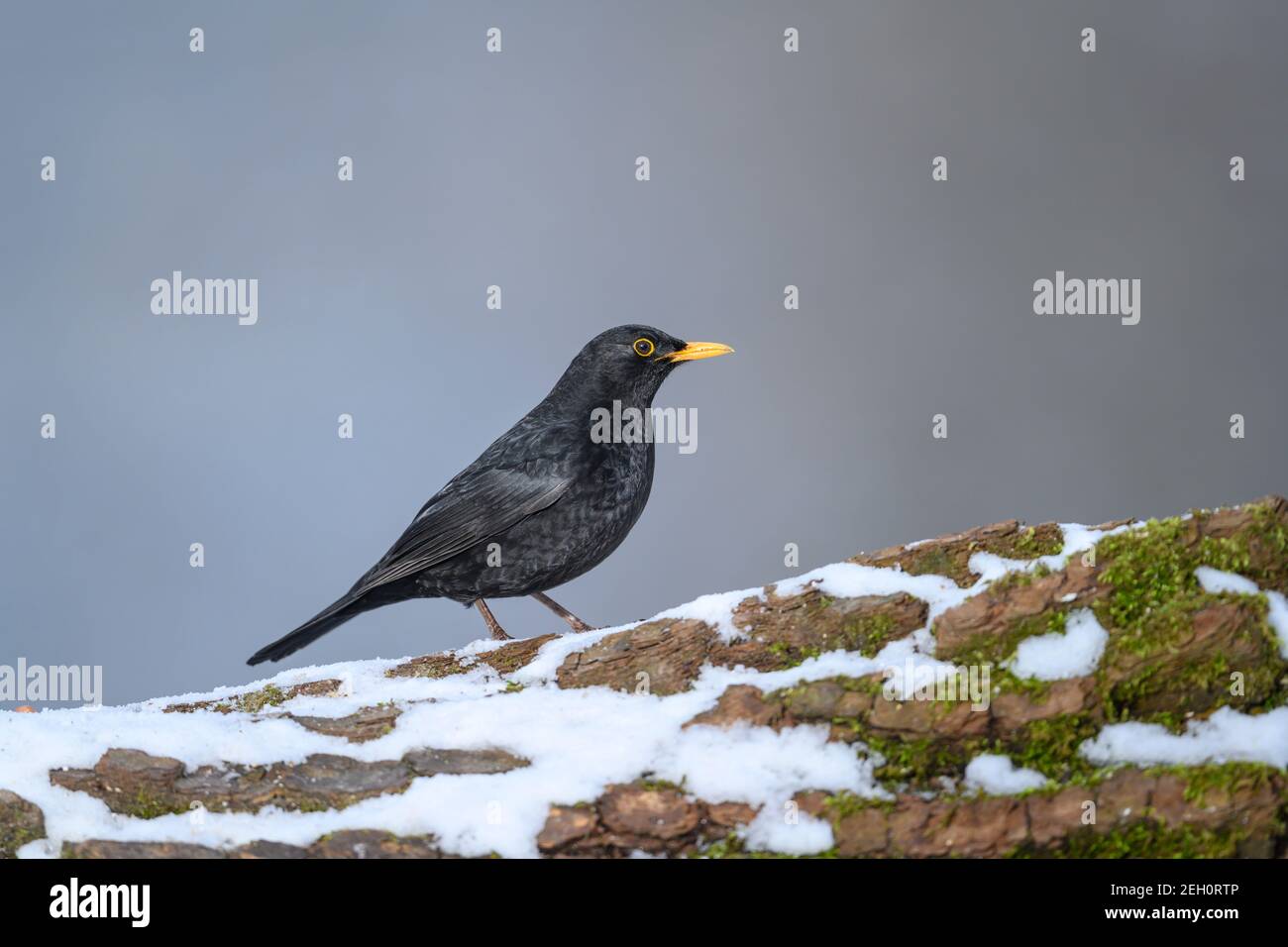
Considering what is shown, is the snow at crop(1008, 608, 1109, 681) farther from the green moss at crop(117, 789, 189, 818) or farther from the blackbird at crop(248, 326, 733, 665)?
the green moss at crop(117, 789, 189, 818)

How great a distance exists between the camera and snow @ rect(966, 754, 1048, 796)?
3357 millimetres

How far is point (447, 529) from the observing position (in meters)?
5.62

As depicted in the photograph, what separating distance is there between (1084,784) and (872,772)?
58cm

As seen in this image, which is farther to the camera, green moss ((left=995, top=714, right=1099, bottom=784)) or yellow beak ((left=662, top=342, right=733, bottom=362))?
yellow beak ((left=662, top=342, right=733, bottom=362))

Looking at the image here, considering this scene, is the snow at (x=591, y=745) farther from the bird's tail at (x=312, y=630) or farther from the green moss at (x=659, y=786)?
the bird's tail at (x=312, y=630)

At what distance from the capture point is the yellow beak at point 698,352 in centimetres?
598

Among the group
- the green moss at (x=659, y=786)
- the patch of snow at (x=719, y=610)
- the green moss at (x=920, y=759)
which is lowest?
the green moss at (x=659, y=786)

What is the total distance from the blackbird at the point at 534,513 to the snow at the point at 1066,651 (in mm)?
2424

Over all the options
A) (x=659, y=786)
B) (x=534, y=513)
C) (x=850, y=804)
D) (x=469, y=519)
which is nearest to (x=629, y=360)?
(x=534, y=513)

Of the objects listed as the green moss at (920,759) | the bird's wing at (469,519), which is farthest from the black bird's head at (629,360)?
the green moss at (920,759)

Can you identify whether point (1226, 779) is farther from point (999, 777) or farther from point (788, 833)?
point (788, 833)

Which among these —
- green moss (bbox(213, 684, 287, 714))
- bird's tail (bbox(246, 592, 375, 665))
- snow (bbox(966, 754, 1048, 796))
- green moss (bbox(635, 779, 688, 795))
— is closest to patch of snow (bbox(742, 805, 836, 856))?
green moss (bbox(635, 779, 688, 795))

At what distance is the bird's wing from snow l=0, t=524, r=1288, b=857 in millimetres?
1408
